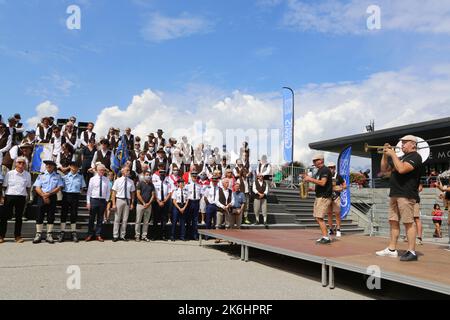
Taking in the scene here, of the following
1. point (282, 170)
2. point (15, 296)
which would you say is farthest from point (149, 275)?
point (282, 170)

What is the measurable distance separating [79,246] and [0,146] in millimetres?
3419

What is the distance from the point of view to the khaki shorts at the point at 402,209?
17.3 ft

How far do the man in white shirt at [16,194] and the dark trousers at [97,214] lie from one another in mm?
1580

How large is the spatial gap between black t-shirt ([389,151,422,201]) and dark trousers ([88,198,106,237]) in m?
7.22

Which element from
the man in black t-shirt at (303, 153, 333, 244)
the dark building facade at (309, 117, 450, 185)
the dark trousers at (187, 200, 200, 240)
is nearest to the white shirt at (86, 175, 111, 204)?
the dark trousers at (187, 200, 200, 240)

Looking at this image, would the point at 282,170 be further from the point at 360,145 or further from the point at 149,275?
the point at 149,275

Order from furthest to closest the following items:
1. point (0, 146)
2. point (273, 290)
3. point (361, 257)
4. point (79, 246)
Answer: point (0, 146) → point (79, 246) → point (361, 257) → point (273, 290)

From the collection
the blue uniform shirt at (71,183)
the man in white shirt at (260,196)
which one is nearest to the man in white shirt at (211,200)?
the man in white shirt at (260,196)

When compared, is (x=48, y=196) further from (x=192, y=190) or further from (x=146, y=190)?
(x=192, y=190)

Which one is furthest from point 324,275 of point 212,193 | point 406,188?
point 212,193

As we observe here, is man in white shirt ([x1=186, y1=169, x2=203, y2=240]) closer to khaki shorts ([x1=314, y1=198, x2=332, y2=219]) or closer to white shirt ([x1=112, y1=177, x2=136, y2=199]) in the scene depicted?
white shirt ([x1=112, y1=177, x2=136, y2=199])

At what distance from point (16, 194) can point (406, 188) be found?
27.2ft

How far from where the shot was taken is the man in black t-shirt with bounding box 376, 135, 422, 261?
17.3 feet

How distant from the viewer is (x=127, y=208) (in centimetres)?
1025
